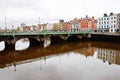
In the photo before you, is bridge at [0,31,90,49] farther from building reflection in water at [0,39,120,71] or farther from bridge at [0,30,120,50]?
building reflection in water at [0,39,120,71]

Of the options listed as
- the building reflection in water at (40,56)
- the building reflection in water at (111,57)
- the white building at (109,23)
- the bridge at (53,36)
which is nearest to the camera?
the building reflection in water at (111,57)

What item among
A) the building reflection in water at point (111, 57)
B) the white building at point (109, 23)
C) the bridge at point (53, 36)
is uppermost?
the white building at point (109, 23)

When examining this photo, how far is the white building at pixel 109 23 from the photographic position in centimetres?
7619

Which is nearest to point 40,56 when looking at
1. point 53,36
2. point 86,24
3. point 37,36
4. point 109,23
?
point 37,36

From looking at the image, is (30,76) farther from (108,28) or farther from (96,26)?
(96,26)

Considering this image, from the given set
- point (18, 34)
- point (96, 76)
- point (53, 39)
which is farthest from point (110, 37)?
point (96, 76)

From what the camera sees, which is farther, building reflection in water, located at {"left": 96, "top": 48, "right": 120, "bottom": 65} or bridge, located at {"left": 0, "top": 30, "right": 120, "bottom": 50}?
bridge, located at {"left": 0, "top": 30, "right": 120, "bottom": 50}

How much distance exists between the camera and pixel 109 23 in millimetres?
80375

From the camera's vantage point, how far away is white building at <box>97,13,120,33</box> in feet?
250

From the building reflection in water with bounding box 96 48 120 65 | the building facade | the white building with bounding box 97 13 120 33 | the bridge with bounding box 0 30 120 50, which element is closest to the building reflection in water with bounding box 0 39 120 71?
the building reflection in water with bounding box 96 48 120 65

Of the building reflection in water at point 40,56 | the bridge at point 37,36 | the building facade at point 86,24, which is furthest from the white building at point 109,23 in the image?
the building reflection in water at point 40,56

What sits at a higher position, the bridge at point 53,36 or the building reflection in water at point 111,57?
the bridge at point 53,36

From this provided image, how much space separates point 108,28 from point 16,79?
228 ft

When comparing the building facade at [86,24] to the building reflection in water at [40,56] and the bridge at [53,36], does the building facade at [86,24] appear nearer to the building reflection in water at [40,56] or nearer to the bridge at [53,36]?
the bridge at [53,36]
